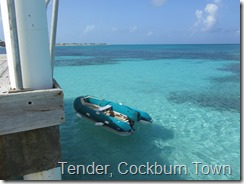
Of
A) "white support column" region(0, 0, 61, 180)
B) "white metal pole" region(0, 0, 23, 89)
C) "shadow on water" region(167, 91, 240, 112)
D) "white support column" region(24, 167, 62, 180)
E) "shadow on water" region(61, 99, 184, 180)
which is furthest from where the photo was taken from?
"shadow on water" region(167, 91, 240, 112)

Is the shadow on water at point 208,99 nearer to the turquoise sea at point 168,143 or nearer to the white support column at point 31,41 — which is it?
the turquoise sea at point 168,143

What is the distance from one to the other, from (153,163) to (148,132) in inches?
66.1

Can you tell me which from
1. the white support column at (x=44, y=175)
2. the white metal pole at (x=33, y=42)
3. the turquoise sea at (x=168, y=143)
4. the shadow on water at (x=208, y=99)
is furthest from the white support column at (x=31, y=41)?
the shadow on water at (x=208, y=99)

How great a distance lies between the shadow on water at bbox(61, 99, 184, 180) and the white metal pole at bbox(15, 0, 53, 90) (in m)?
3.75

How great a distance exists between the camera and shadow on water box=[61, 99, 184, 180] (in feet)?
17.7

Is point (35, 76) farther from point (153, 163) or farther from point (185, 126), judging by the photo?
point (185, 126)

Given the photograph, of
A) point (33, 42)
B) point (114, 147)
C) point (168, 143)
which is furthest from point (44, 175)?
point (168, 143)

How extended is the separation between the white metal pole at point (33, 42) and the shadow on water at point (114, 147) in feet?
12.3

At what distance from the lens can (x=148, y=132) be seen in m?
7.48

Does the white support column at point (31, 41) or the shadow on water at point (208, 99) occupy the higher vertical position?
the white support column at point (31, 41)

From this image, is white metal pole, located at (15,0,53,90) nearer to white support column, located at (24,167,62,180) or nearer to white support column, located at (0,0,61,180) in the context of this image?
white support column, located at (0,0,61,180)

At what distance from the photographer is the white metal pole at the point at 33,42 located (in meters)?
1.71

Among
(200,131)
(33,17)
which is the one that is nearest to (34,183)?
(33,17)

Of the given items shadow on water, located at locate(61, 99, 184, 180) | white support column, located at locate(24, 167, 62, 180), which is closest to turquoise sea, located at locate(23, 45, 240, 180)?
shadow on water, located at locate(61, 99, 184, 180)
